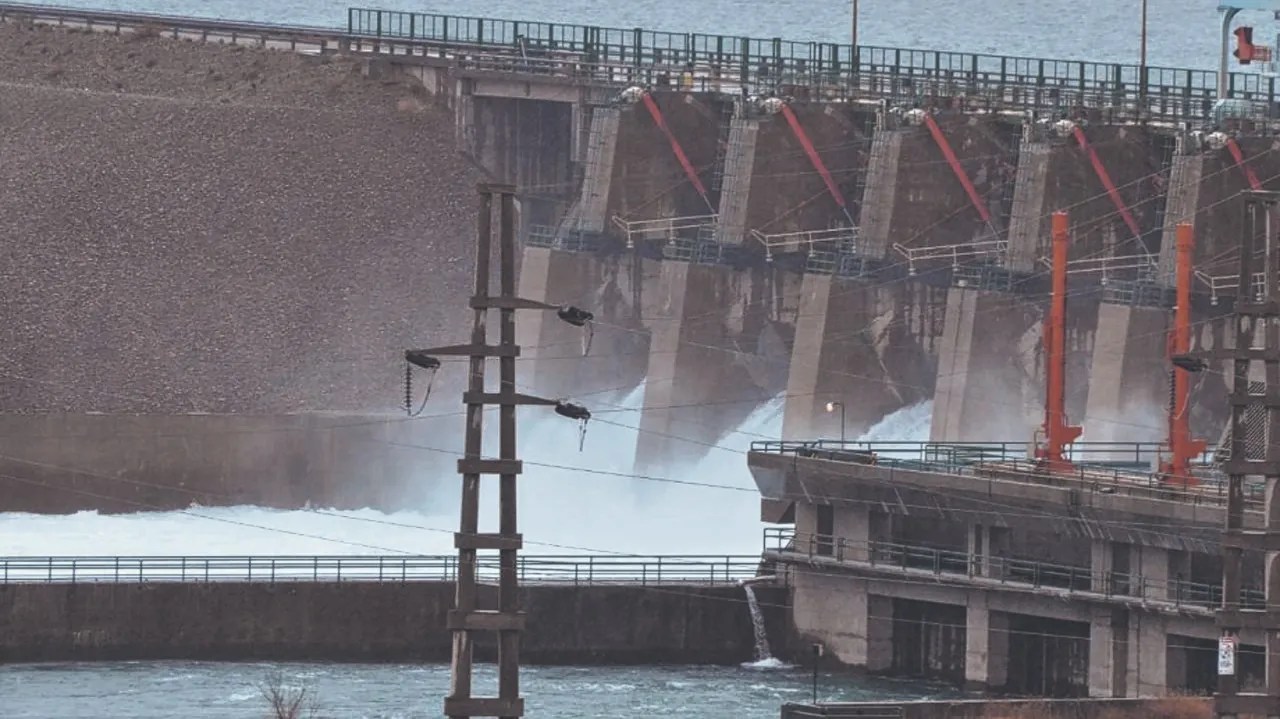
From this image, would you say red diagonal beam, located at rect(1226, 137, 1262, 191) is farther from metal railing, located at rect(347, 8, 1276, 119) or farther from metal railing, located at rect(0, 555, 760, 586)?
metal railing, located at rect(0, 555, 760, 586)

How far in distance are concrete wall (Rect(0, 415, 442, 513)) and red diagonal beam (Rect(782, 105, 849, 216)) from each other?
1334 cm

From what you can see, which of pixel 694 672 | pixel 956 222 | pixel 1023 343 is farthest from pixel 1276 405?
pixel 956 222

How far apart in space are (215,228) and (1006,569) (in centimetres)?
4430

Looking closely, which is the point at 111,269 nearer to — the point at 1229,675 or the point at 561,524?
Result: the point at 561,524

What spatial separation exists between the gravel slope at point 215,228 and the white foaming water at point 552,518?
5.20 metres

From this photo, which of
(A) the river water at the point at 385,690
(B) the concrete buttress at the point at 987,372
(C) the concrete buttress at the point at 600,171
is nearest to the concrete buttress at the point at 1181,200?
(B) the concrete buttress at the point at 987,372

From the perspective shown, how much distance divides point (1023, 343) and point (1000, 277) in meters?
2.16

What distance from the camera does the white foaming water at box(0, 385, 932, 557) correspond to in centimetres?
10019

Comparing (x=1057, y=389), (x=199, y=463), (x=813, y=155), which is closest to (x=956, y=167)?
(x=813, y=155)

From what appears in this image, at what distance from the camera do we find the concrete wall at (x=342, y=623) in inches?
3292

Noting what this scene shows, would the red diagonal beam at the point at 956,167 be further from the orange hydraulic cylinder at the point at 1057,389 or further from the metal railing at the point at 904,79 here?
the orange hydraulic cylinder at the point at 1057,389

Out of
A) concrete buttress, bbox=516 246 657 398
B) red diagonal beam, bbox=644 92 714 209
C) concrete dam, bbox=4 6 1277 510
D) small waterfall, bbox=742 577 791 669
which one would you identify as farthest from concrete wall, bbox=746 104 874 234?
small waterfall, bbox=742 577 791 669

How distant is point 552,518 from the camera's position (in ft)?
356

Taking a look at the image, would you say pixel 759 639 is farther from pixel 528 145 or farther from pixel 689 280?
pixel 528 145
